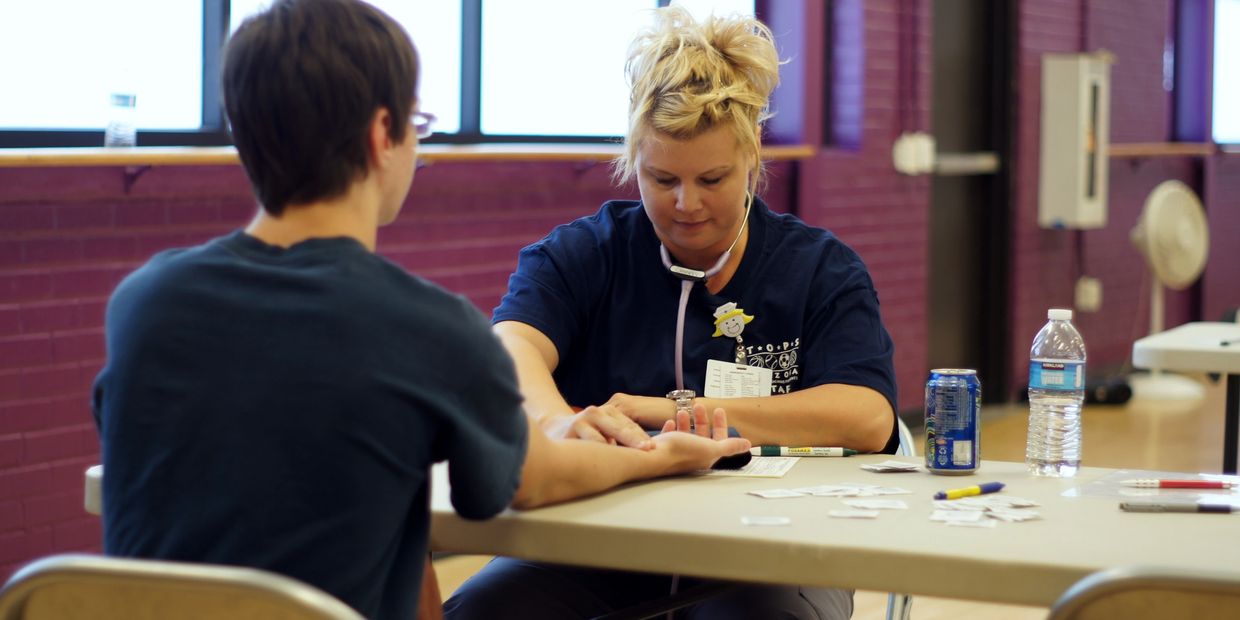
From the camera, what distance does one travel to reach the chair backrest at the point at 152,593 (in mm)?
1112

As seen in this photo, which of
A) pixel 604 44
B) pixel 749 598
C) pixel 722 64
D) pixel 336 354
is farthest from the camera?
pixel 604 44

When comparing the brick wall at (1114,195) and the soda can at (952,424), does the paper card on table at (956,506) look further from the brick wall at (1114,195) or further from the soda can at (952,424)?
the brick wall at (1114,195)

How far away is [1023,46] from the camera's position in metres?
6.98

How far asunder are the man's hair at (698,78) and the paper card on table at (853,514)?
0.71m

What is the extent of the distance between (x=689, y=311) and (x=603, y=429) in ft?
1.31

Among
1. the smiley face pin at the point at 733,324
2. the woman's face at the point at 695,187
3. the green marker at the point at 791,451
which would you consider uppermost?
the woman's face at the point at 695,187

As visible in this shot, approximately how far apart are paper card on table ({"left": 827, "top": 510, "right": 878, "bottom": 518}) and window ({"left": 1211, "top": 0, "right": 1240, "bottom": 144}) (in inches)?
336

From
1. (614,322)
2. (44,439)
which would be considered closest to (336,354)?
(614,322)

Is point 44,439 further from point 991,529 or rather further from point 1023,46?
point 1023,46

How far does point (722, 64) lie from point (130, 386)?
1.14 meters

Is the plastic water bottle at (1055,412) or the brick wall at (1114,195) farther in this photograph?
the brick wall at (1114,195)

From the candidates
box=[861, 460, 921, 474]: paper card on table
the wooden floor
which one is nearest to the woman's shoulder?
box=[861, 460, 921, 474]: paper card on table

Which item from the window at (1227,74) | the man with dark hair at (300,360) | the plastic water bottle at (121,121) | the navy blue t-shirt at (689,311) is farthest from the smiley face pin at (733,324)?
the window at (1227,74)

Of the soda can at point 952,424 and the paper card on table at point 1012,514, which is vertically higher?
the soda can at point 952,424
